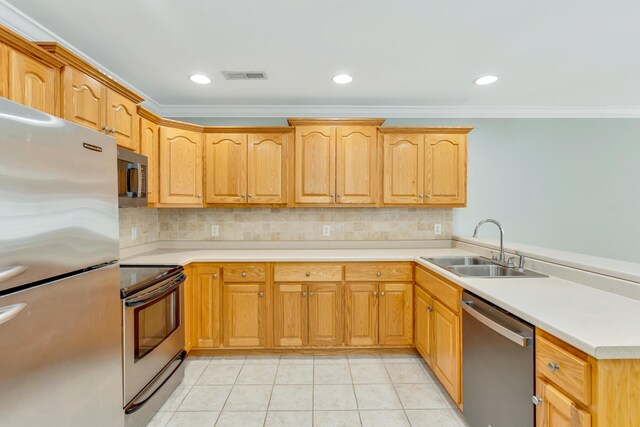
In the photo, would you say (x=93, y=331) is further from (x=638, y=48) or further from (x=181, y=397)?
(x=638, y=48)

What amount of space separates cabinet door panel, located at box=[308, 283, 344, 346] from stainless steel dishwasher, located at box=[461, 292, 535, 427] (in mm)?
1124

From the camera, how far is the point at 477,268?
248 cm


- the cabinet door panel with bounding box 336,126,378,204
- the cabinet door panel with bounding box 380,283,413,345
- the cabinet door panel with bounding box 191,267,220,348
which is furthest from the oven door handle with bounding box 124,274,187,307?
the cabinet door panel with bounding box 380,283,413,345

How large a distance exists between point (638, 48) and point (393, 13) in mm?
1817

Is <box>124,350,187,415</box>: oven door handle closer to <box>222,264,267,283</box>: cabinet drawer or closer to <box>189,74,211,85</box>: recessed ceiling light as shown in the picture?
<box>222,264,267,283</box>: cabinet drawer

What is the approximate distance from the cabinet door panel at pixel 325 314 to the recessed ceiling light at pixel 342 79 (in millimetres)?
1732

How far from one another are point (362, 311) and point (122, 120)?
7.82ft

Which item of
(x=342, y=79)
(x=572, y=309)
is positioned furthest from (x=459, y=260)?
(x=342, y=79)

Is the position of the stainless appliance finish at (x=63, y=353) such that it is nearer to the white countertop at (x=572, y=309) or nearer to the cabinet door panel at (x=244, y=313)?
the cabinet door panel at (x=244, y=313)

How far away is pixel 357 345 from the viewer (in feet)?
8.96

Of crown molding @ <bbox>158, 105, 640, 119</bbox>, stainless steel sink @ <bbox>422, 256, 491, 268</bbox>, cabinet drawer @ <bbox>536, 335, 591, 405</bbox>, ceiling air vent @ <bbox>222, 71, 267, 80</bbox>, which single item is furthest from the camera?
crown molding @ <bbox>158, 105, 640, 119</bbox>

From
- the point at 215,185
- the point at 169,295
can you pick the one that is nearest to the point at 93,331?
the point at 169,295

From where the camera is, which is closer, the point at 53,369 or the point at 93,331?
the point at 53,369

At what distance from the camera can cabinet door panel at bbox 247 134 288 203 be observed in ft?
9.87
